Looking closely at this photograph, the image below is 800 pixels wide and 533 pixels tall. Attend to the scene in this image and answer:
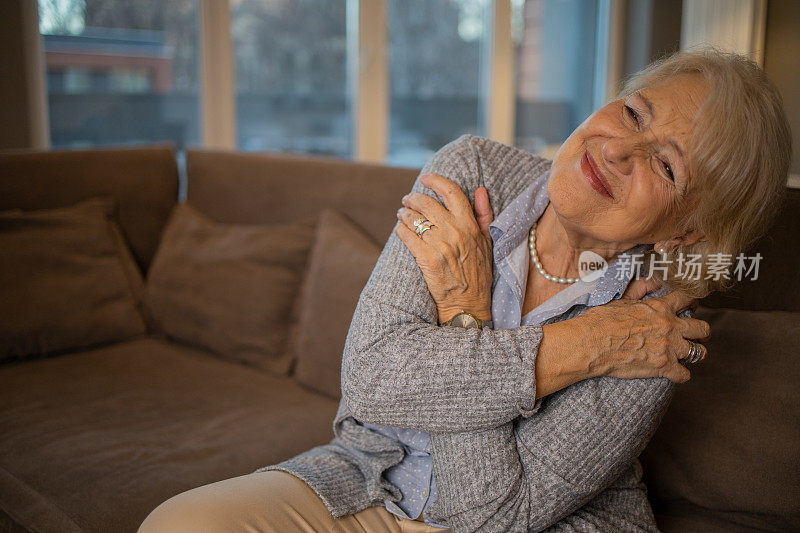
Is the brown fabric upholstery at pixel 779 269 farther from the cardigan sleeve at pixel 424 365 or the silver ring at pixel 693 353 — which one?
the cardigan sleeve at pixel 424 365

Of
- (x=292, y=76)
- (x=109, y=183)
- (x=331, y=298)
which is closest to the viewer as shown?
(x=331, y=298)

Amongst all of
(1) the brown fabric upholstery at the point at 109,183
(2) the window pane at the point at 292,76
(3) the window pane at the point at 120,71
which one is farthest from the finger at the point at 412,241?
(2) the window pane at the point at 292,76

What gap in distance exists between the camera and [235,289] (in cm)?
205

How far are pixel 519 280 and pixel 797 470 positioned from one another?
1.79ft

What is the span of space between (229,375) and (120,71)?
6.64 ft

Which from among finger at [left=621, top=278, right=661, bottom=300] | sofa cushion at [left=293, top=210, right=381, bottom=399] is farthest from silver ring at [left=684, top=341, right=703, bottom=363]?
sofa cushion at [left=293, top=210, right=381, bottom=399]

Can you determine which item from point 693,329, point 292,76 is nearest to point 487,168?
point 693,329

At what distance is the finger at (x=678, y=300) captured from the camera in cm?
118

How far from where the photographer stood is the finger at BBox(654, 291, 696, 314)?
1176 millimetres

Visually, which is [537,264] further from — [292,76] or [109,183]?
[292,76]

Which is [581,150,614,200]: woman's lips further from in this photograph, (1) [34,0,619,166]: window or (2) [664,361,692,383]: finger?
(1) [34,0,619,166]: window

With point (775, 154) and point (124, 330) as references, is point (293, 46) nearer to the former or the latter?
point (124, 330)

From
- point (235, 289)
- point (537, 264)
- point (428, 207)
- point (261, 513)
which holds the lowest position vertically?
point (261, 513)

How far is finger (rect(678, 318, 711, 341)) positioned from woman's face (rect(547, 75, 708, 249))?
0.15 metres
